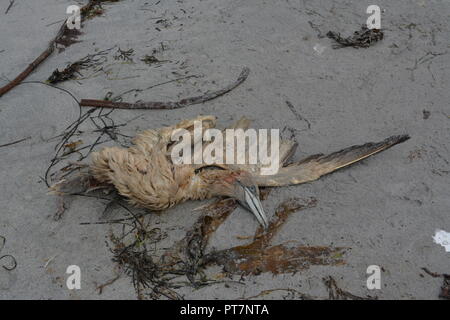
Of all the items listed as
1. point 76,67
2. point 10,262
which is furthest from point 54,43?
point 10,262

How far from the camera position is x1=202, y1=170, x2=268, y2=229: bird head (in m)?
2.76

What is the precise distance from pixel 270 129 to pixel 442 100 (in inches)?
67.0

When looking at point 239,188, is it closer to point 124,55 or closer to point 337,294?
point 337,294

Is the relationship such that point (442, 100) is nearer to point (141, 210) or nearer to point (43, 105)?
point (141, 210)

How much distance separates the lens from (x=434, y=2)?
190 inches

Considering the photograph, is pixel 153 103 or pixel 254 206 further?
pixel 153 103

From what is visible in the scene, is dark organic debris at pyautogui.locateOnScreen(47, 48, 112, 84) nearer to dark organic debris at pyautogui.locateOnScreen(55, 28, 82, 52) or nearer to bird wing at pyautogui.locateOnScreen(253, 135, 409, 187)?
dark organic debris at pyautogui.locateOnScreen(55, 28, 82, 52)

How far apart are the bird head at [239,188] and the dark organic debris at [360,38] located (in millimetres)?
2274

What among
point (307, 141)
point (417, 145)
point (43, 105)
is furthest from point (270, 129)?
point (43, 105)

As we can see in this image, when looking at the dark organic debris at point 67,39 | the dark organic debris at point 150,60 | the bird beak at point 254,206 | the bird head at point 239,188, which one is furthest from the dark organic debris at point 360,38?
the dark organic debris at point 67,39

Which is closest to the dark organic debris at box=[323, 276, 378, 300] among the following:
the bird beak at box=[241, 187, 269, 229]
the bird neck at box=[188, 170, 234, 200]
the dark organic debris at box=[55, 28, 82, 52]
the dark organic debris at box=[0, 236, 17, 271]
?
the bird beak at box=[241, 187, 269, 229]

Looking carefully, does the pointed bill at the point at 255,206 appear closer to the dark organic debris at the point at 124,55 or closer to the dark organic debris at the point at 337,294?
the dark organic debris at the point at 337,294

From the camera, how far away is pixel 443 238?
254cm

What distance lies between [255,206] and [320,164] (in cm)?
67
